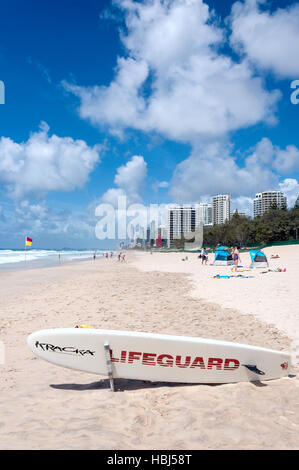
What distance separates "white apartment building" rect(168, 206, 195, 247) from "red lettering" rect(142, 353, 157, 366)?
156696 mm

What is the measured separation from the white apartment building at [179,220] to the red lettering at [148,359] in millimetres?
156696

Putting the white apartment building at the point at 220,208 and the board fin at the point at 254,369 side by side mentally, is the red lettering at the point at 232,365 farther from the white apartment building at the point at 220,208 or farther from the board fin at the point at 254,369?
the white apartment building at the point at 220,208

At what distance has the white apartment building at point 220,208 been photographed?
142875 millimetres

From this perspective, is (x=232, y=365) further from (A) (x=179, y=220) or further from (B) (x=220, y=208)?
(A) (x=179, y=220)

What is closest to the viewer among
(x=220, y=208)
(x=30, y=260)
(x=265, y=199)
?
(x=30, y=260)

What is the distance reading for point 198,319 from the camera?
280 inches

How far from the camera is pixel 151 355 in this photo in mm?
3613

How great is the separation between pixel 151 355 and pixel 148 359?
0.08 m

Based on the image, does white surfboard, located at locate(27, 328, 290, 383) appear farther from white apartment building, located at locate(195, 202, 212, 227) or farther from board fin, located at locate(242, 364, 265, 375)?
white apartment building, located at locate(195, 202, 212, 227)

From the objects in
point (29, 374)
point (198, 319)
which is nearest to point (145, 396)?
point (29, 374)

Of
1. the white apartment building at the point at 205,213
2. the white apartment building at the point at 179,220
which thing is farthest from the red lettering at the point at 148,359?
the white apartment building at the point at 179,220

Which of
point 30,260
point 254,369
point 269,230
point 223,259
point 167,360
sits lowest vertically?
point 30,260

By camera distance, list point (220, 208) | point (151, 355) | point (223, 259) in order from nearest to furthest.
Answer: point (151, 355) → point (223, 259) → point (220, 208)

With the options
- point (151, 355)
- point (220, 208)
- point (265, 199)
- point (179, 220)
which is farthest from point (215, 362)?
point (179, 220)
